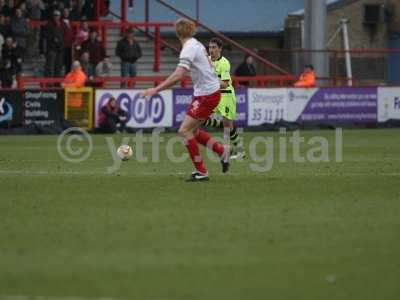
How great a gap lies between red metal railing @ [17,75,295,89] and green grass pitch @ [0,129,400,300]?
14.4m

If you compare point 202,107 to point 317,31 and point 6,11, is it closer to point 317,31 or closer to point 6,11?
point 6,11

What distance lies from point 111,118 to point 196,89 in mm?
14534

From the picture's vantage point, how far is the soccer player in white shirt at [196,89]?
604 inches

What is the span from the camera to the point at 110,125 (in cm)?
3031

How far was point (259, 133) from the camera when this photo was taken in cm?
3098

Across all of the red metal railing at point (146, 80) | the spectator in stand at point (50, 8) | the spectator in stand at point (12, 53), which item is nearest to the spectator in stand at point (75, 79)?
the red metal railing at point (146, 80)

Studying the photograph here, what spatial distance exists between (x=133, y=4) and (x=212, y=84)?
2672cm

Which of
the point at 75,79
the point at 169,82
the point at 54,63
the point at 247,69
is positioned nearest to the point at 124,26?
the point at 54,63

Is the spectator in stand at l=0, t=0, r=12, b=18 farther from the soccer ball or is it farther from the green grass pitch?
the green grass pitch

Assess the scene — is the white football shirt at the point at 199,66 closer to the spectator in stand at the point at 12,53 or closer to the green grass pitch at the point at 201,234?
the green grass pitch at the point at 201,234

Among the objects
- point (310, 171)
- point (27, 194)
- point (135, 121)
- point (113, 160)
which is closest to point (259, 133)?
point (135, 121)

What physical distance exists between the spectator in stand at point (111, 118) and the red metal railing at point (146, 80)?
6.37ft

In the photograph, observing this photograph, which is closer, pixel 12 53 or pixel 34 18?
pixel 12 53

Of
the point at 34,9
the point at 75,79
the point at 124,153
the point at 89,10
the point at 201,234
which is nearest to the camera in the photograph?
the point at 201,234
